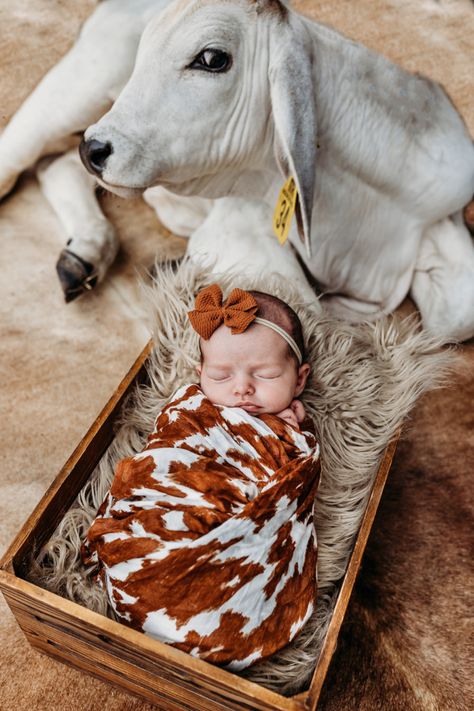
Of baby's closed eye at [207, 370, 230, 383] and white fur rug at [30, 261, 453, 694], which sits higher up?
baby's closed eye at [207, 370, 230, 383]

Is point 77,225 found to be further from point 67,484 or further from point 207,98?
point 67,484

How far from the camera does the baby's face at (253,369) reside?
3.53ft

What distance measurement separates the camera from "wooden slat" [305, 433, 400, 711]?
2.74 feet

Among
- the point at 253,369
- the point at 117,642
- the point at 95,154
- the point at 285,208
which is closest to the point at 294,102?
the point at 285,208

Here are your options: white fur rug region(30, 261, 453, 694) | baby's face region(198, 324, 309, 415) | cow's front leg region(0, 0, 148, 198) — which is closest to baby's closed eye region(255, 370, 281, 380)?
baby's face region(198, 324, 309, 415)

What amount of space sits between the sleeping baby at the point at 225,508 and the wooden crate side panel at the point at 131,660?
0.14ft

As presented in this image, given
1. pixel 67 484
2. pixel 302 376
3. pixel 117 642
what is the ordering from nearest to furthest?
pixel 117 642
pixel 67 484
pixel 302 376

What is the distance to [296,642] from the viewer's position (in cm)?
97

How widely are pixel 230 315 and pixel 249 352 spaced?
0.21ft

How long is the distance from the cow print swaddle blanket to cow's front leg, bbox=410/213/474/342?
55cm

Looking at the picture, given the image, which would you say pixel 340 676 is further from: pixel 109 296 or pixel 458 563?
pixel 109 296

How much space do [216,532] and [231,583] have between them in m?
0.07

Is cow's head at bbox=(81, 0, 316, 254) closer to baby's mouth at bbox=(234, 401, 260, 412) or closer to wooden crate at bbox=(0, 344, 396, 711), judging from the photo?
baby's mouth at bbox=(234, 401, 260, 412)

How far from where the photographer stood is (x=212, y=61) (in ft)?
3.59
